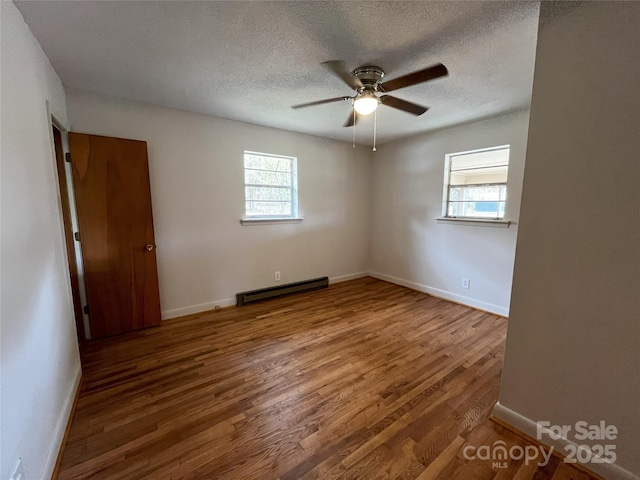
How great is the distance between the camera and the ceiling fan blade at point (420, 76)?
5.11 ft

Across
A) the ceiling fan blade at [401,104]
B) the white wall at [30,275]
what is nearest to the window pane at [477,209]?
the ceiling fan blade at [401,104]

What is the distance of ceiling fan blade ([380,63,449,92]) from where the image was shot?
156 cm

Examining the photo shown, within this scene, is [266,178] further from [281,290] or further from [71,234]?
[71,234]

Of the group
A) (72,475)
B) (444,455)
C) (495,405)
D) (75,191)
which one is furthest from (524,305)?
(75,191)

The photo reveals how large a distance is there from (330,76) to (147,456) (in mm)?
2792

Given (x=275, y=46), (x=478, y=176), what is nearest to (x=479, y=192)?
(x=478, y=176)

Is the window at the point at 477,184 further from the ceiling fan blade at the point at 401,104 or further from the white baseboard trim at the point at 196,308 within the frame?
the white baseboard trim at the point at 196,308

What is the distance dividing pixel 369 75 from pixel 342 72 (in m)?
0.41

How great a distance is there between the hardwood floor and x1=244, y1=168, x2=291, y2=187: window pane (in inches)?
73.3

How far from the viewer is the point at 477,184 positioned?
3461mm

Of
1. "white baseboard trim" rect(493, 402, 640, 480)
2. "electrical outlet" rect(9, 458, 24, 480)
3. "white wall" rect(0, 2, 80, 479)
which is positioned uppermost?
"white wall" rect(0, 2, 80, 479)

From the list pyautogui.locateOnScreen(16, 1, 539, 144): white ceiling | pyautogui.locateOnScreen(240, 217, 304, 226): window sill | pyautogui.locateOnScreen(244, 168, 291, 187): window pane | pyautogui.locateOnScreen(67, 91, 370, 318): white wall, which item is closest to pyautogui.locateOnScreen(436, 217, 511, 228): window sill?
pyautogui.locateOnScreen(16, 1, 539, 144): white ceiling

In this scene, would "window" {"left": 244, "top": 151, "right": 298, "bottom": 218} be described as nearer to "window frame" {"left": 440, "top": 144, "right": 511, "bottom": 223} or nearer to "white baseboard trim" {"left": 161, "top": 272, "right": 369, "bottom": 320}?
"white baseboard trim" {"left": 161, "top": 272, "right": 369, "bottom": 320}

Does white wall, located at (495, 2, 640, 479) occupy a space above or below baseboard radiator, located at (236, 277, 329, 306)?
above
